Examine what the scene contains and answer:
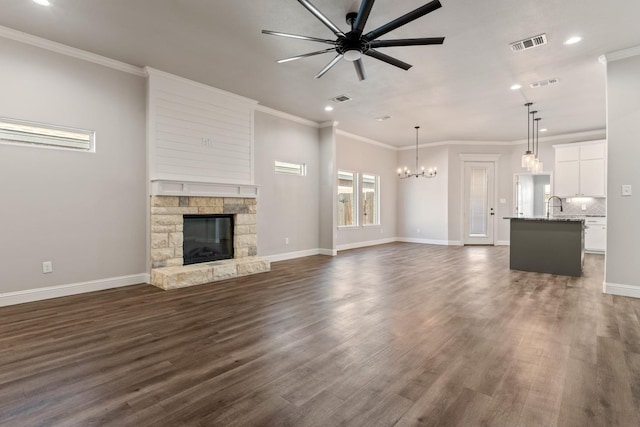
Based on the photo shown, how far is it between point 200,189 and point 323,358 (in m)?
3.82

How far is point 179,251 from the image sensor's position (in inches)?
199

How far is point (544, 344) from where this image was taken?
2680 millimetres

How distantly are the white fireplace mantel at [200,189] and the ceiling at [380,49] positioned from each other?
5.68 feet

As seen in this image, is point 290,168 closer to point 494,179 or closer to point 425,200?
point 425,200

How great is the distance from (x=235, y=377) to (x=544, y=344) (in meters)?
2.57

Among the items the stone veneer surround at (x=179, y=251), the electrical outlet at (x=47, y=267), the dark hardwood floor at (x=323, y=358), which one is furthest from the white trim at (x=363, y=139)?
the electrical outlet at (x=47, y=267)

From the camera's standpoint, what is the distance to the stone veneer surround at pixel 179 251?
15.3 ft

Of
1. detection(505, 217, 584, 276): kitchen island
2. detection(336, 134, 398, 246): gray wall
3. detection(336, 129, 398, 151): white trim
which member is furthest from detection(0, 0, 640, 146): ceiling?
detection(505, 217, 584, 276): kitchen island

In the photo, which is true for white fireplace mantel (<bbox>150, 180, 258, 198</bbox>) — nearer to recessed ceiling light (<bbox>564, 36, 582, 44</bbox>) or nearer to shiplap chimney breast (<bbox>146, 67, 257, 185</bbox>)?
shiplap chimney breast (<bbox>146, 67, 257, 185</bbox>)

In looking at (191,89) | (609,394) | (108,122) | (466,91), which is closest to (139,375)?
(609,394)

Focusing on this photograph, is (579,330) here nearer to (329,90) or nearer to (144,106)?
(329,90)

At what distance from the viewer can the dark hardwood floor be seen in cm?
179

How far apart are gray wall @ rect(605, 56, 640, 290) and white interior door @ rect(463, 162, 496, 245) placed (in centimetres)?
555

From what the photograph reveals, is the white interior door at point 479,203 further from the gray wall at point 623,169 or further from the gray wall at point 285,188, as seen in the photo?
the gray wall at point 623,169
